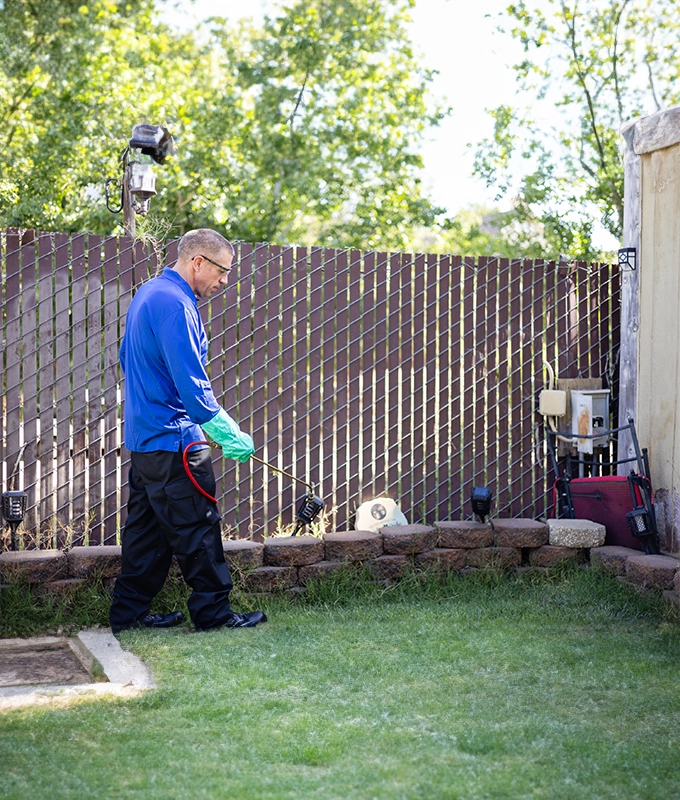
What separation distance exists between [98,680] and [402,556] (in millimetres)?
2029

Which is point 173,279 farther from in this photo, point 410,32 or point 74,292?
point 410,32

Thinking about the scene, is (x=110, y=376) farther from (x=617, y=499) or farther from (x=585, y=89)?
(x=585, y=89)

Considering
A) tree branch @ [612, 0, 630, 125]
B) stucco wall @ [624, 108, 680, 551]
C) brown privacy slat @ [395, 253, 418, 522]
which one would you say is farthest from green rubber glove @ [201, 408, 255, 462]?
tree branch @ [612, 0, 630, 125]

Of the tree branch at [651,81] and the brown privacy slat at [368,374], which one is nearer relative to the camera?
the brown privacy slat at [368,374]

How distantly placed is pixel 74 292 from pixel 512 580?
3047 mm

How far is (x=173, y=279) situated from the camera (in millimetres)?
4527

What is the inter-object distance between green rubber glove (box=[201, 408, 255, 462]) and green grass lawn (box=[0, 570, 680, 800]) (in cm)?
89

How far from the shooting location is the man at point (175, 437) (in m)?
4.38

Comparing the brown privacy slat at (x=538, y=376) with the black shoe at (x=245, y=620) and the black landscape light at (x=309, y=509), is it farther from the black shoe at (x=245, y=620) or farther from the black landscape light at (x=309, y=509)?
the black shoe at (x=245, y=620)

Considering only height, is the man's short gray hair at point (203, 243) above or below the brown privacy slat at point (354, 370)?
above

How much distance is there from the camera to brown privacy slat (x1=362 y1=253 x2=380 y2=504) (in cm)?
579

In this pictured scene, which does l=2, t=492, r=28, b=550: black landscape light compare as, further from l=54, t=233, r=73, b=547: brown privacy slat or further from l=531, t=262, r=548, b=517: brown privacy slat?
l=531, t=262, r=548, b=517: brown privacy slat

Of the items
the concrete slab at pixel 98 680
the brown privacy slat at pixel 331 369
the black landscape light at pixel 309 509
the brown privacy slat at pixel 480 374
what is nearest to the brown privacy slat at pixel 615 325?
the brown privacy slat at pixel 331 369

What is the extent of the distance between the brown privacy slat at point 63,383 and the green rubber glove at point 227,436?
1.08 metres
